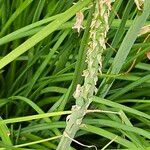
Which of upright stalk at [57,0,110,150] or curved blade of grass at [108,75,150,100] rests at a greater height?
curved blade of grass at [108,75,150,100]

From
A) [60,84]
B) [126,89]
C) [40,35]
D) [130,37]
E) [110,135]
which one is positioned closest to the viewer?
[40,35]

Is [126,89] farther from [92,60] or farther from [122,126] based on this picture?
[92,60]

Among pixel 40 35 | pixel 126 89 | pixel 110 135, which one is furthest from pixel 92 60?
pixel 126 89

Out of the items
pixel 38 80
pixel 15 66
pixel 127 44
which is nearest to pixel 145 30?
pixel 127 44

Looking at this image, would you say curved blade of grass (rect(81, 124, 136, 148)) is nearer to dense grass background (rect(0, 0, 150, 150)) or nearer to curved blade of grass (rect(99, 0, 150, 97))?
dense grass background (rect(0, 0, 150, 150))

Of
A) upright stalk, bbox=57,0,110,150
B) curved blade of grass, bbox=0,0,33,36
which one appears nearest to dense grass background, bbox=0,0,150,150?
curved blade of grass, bbox=0,0,33,36

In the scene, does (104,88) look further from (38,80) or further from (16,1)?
(16,1)
